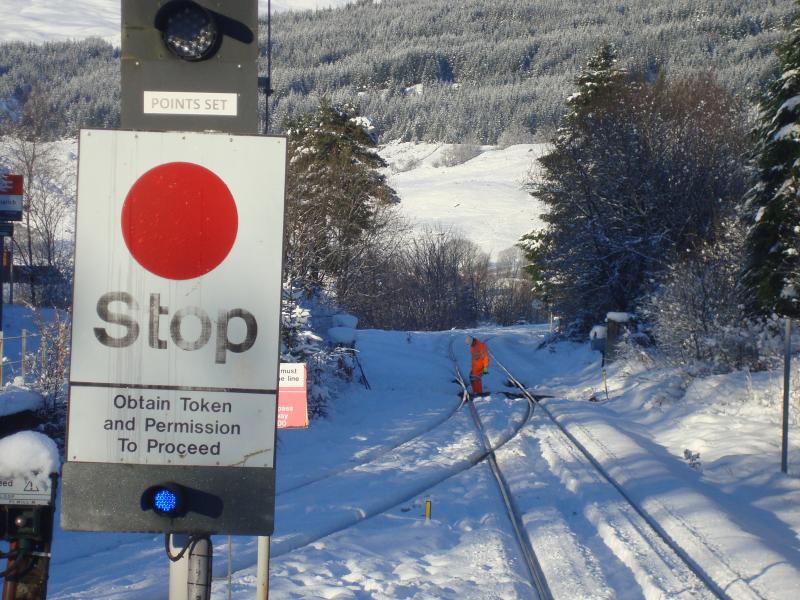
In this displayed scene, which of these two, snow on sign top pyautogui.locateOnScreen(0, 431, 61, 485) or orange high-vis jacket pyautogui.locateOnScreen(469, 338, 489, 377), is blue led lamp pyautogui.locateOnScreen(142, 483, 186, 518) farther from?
orange high-vis jacket pyautogui.locateOnScreen(469, 338, 489, 377)

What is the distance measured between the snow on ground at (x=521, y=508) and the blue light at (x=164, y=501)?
4.07 m

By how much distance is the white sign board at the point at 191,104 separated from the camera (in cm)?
275

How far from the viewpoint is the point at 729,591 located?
676 centimetres

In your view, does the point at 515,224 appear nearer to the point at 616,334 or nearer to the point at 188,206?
the point at 616,334

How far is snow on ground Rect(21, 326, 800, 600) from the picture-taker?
6.88 meters

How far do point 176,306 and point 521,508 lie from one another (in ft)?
25.2

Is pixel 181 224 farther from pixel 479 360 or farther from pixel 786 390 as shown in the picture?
pixel 479 360

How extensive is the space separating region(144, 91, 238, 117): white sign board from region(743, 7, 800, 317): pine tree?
52.4 ft

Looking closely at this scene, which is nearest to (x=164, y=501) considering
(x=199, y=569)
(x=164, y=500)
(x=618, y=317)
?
(x=164, y=500)

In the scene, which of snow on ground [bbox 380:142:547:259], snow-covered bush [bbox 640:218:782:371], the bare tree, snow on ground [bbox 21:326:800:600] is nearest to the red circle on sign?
snow on ground [bbox 21:326:800:600]

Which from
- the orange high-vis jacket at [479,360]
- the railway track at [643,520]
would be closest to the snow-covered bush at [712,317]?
the orange high-vis jacket at [479,360]

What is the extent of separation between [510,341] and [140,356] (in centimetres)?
3922

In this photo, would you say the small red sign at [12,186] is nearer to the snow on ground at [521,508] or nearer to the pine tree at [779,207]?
the snow on ground at [521,508]

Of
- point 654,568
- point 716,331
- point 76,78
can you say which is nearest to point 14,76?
point 76,78
